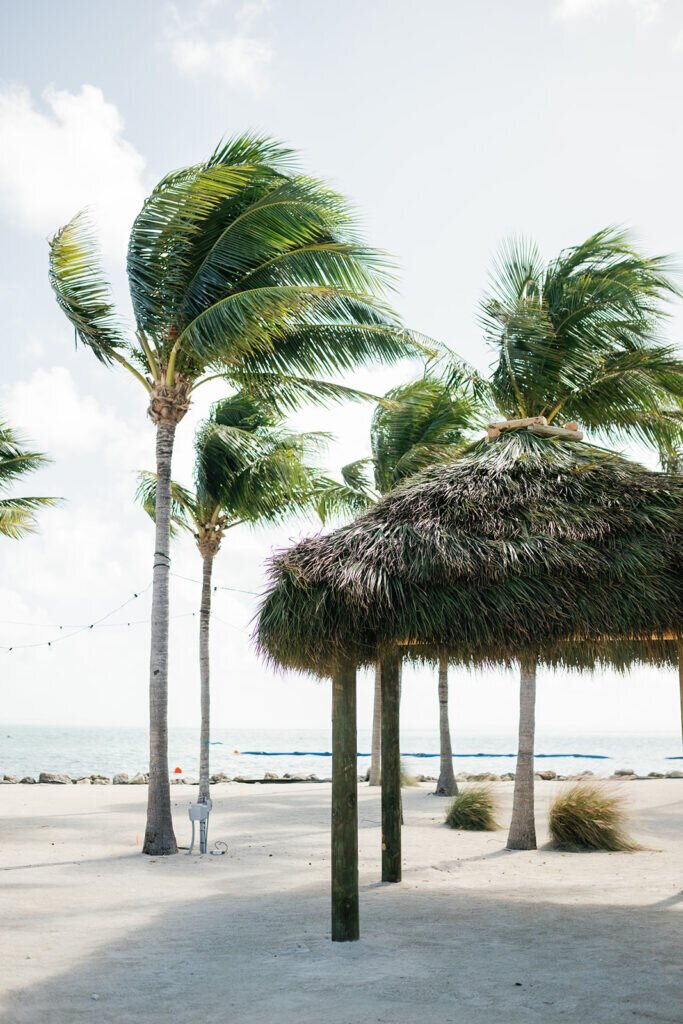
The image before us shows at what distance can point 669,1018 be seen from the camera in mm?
Answer: 5004

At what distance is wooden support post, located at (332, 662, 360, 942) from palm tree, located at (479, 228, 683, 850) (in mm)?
4734

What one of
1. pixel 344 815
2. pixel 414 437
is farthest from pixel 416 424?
pixel 344 815

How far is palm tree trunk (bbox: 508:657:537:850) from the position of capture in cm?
1201

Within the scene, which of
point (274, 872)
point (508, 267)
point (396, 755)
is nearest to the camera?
point (396, 755)

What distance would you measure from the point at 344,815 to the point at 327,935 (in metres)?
1.01

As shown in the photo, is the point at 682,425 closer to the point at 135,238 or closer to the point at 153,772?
the point at 135,238

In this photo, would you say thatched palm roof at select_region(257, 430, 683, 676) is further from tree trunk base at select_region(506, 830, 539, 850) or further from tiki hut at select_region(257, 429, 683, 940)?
tree trunk base at select_region(506, 830, 539, 850)

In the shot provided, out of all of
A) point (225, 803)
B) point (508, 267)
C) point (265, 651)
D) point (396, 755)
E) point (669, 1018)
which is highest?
point (508, 267)

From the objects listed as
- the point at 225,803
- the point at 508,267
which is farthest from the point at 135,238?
the point at 225,803

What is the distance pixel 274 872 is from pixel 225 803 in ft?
27.7

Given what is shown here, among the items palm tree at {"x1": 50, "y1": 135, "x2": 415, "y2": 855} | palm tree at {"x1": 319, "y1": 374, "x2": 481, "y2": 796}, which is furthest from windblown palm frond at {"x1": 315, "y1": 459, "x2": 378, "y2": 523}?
palm tree at {"x1": 50, "y1": 135, "x2": 415, "y2": 855}

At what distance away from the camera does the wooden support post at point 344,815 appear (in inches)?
263

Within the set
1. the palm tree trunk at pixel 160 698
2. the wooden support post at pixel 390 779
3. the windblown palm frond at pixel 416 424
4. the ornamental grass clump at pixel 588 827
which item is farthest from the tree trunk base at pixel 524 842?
the windblown palm frond at pixel 416 424

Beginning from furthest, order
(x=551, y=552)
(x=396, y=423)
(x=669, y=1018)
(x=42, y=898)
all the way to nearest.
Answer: (x=396, y=423) < (x=42, y=898) < (x=551, y=552) < (x=669, y=1018)
